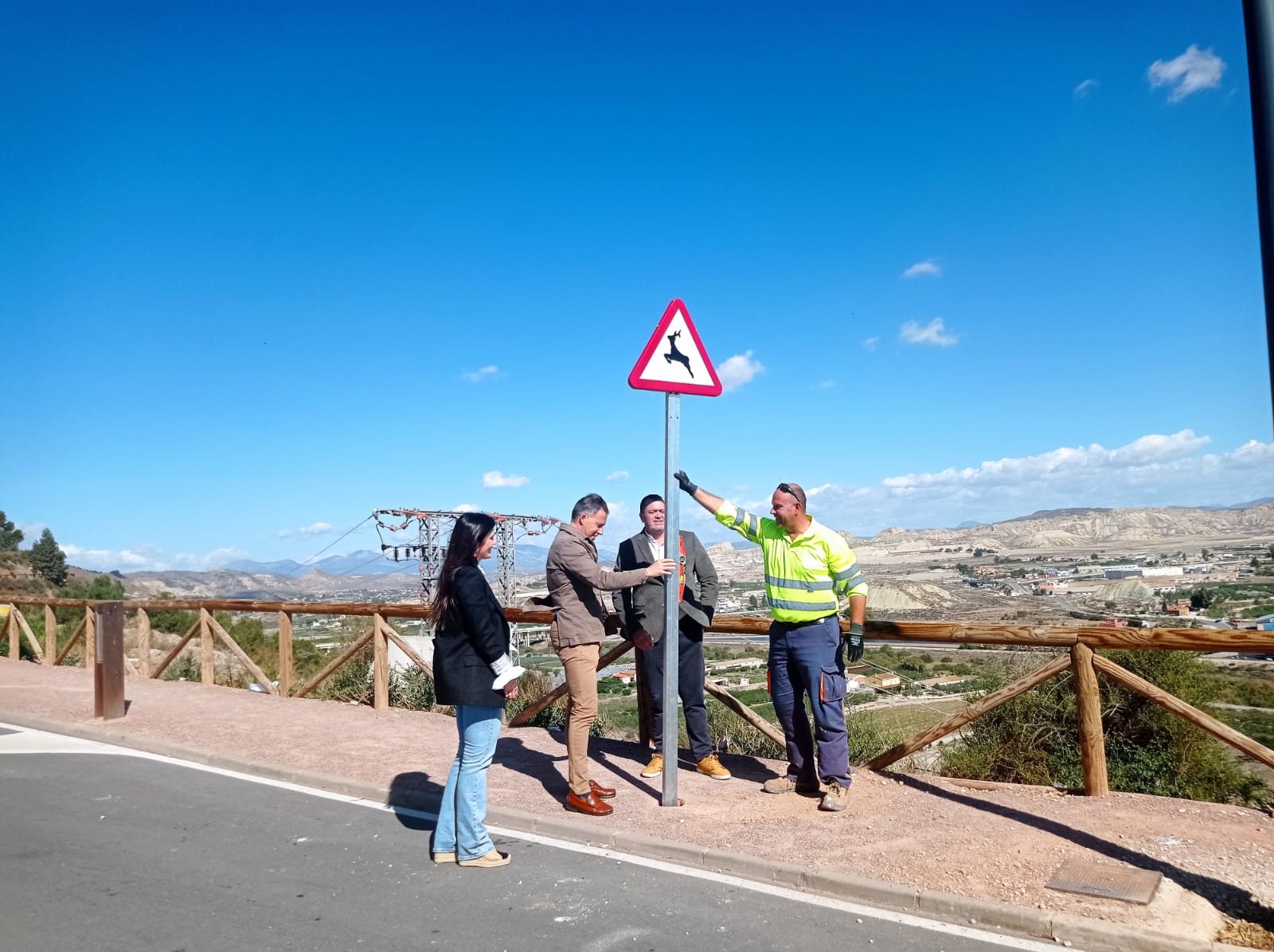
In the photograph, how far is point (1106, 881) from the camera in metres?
4.55

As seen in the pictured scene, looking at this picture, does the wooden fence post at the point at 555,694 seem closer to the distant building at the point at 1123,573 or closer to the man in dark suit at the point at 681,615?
the man in dark suit at the point at 681,615

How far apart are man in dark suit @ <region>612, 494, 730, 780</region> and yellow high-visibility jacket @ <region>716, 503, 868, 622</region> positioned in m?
0.81

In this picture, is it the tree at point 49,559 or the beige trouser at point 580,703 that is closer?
the beige trouser at point 580,703

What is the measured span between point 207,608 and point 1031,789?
10874mm

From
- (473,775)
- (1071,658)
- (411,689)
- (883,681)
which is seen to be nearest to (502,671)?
(473,775)

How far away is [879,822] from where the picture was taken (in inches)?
224

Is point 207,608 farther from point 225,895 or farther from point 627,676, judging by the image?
→ point 225,895

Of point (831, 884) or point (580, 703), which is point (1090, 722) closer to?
point (831, 884)

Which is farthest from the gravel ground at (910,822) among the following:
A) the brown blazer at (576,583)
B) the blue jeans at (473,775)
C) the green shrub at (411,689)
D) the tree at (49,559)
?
the tree at (49,559)

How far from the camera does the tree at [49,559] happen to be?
1713 inches

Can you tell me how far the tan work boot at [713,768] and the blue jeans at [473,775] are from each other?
2165 mm

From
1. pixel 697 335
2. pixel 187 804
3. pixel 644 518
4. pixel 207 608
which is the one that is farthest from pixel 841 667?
pixel 207 608

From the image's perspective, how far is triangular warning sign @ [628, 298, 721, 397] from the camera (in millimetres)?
5941

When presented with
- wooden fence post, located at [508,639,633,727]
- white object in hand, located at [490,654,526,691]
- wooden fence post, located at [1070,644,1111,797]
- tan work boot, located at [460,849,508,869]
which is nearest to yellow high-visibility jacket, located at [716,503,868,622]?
wooden fence post, located at [1070,644,1111,797]
